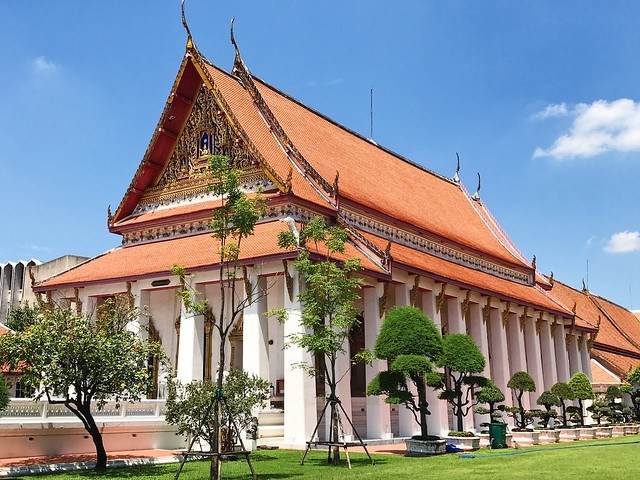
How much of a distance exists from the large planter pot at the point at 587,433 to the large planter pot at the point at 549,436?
1.26 metres

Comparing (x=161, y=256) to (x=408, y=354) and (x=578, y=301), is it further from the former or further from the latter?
(x=578, y=301)

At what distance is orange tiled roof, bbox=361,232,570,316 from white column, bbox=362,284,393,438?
1.29 metres

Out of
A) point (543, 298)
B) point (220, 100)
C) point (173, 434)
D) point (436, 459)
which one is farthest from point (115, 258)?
point (543, 298)

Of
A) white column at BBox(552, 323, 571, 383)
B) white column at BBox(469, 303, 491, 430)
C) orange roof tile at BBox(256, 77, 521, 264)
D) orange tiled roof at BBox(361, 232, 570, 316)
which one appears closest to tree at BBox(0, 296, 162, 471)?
orange tiled roof at BBox(361, 232, 570, 316)

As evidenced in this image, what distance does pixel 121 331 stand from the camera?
13.1 m

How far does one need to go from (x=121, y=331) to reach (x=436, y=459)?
637 centimetres

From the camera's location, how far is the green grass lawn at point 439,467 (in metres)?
10.7

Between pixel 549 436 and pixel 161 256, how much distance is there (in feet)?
37.8

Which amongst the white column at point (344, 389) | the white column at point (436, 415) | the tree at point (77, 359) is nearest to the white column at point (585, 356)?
the white column at point (436, 415)

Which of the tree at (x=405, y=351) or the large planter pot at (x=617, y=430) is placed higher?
the tree at (x=405, y=351)

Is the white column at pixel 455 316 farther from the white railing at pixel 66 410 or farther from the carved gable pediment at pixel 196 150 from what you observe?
the white railing at pixel 66 410

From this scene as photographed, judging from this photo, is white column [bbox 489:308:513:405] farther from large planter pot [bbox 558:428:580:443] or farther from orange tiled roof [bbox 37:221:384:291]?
orange tiled roof [bbox 37:221:384:291]

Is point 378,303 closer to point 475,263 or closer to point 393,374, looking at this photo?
point 393,374

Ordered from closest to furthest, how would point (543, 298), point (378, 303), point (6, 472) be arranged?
point (6, 472), point (378, 303), point (543, 298)
